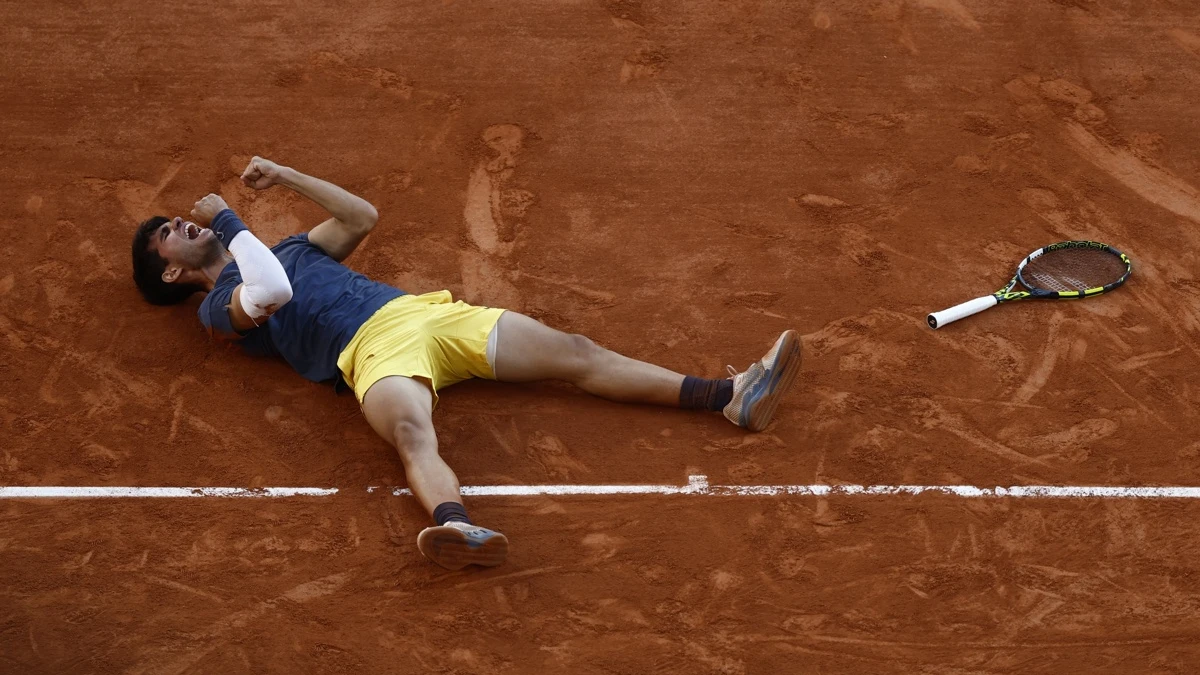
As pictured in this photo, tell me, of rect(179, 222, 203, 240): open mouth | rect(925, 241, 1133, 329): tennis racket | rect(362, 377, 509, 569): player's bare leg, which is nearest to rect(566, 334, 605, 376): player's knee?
rect(362, 377, 509, 569): player's bare leg

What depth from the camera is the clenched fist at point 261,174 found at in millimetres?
7020

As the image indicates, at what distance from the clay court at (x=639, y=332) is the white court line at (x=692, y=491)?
0.05 metres

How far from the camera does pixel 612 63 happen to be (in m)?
9.16

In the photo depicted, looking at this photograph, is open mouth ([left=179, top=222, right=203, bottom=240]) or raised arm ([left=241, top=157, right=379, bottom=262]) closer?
raised arm ([left=241, top=157, right=379, bottom=262])

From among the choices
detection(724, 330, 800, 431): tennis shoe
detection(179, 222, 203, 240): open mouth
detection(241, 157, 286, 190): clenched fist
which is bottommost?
detection(724, 330, 800, 431): tennis shoe

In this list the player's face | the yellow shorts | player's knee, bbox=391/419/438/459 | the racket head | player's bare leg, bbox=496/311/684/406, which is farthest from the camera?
the racket head

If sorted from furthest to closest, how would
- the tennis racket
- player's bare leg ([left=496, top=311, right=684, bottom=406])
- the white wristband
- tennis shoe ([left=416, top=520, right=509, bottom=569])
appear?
1. the tennis racket
2. player's bare leg ([left=496, top=311, right=684, bottom=406])
3. the white wristband
4. tennis shoe ([left=416, top=520, right=509, bottom=569])

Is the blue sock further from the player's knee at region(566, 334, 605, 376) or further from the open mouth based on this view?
the open mouth

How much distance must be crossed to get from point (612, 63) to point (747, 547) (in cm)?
421

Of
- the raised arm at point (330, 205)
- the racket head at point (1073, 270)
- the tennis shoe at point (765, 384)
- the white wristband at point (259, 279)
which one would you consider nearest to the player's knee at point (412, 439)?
the white wristband at point (259, 279)

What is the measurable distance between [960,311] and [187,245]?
174 inches

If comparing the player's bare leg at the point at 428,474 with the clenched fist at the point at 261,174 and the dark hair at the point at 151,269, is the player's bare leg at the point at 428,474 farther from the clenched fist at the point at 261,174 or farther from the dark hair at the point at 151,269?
the dark hair at the point at 151,269

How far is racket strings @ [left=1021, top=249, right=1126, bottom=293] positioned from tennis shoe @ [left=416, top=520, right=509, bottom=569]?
364cm

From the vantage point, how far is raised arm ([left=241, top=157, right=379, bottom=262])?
23.1 feet
